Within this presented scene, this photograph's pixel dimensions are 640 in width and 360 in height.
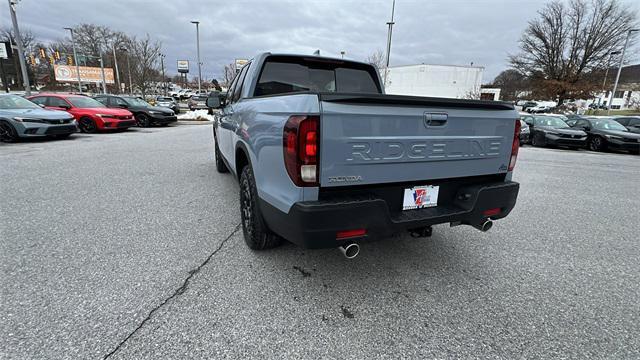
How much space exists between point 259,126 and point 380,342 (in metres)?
1.77

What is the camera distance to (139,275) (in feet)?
8.25

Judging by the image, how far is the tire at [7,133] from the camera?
8.80 m

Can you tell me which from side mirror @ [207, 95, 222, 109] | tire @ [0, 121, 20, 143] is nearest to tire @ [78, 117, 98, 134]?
tire @ [0, 121, 20, 143]

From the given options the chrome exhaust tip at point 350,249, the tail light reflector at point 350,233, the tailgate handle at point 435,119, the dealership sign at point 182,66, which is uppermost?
the dealership sign at point 182,66

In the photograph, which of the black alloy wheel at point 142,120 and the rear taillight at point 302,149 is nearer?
the rear taillight at point 302,149

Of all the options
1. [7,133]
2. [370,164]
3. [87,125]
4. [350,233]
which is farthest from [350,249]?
[87,125]

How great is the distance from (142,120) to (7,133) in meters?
6.25

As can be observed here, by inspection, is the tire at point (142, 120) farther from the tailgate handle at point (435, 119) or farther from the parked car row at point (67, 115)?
the tailgate handle at point (435, 119)

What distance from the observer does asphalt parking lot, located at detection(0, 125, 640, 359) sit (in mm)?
1868

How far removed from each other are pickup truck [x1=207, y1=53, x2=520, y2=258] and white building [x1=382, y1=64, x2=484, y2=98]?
51130 millimetres

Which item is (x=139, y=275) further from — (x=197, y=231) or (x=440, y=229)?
(x=440, y=229)

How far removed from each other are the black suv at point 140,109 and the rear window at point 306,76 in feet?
46.0

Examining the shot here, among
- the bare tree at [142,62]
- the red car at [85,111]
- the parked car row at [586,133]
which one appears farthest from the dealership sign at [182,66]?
the parked car row at [586,133]

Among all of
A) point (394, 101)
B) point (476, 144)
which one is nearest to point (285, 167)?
point (394, 101)
